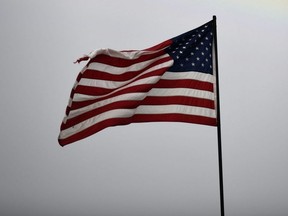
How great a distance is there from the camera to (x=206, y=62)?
10.4 meters

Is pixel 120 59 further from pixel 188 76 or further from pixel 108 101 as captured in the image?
pixel 188 76

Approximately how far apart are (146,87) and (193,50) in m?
1.80

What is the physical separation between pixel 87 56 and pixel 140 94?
1.58 meters

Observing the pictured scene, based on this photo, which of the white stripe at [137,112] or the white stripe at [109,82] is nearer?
the white stripe at [137,112]

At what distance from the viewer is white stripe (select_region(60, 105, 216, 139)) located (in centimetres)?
934

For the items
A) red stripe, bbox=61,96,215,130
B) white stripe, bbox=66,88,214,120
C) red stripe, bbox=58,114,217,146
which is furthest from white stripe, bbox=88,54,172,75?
red stripe, bbox=58,114,217,146

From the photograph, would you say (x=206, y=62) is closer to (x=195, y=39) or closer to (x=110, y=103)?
(x=195, y=39)

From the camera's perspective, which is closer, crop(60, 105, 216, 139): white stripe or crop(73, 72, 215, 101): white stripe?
Answer: crop(60, 105, 216, 139): white stripe

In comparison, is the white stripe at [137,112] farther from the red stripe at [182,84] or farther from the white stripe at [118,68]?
the white stripe at [118,68]

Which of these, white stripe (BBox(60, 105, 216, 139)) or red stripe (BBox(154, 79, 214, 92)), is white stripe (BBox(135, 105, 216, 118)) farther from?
red stripe (BBox(154, 79, 214, 92))

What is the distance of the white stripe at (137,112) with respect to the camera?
368 inches

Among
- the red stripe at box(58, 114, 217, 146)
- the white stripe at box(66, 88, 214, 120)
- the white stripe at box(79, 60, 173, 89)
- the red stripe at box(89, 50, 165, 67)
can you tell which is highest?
the red stripe at box(89, 50, 165, 67)

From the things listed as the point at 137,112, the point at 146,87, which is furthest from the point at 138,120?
A: the point at 146,87

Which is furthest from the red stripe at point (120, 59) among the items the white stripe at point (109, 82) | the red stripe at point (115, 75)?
the white stripe at point (109, 82)
